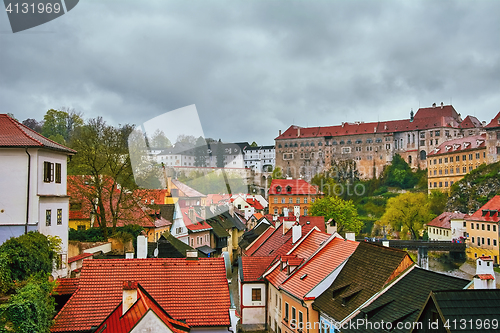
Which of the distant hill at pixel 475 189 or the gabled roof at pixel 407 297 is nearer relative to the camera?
the gabled roof at pixel 407 297

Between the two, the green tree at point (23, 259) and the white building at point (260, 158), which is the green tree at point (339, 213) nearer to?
the green tree at point (23, 259)

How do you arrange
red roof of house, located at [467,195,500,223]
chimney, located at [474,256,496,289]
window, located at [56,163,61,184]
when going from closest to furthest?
chimney, located at [474,256,496,289], window, located at [56,163,61,184], red roof of house, located at [467,195,500,223]

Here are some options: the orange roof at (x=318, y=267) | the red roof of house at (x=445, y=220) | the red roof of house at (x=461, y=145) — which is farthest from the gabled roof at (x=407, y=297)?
the red roof of house at (x=461, y=145)

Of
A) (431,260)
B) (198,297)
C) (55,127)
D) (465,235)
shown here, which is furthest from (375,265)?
(55,127)

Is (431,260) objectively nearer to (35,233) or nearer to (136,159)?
(136,159)

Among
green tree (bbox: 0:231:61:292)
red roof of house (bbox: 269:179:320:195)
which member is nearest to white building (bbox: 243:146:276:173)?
red roof of house (bbox: 269:179:320:195)

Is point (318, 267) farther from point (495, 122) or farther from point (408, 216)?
point (495, 122)

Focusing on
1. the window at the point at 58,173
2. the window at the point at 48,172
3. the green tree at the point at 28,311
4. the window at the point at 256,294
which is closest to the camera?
the green tree at the point at 28,311

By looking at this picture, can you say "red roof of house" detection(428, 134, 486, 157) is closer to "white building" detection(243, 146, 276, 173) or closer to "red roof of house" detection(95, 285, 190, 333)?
"white building" detection(243, 146, 276, 173)

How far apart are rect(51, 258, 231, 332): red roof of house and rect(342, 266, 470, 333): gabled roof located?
→ 13.1 feet

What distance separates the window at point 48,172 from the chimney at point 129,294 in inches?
339

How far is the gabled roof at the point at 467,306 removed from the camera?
8664 mm

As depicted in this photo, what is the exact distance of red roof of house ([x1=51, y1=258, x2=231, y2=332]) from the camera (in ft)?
39.3

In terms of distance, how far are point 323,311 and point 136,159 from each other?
15.4 meters
